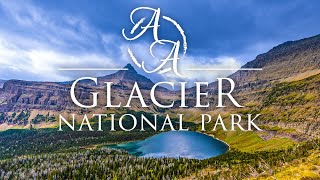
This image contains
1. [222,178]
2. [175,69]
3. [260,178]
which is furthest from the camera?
[222,178]

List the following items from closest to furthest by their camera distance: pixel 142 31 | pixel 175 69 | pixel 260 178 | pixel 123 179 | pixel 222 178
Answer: pixel 175 69, pixel 142 31, pixel 260 178, pixel 222 178, pixel 123 179

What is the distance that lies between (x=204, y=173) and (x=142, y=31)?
14131cm

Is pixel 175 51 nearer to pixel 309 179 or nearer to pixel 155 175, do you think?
pixel 309 179

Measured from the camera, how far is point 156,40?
8000cm

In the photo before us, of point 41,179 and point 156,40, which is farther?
point 41,179

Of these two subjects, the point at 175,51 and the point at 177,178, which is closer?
the point at 175,51

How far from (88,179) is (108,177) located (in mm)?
14922

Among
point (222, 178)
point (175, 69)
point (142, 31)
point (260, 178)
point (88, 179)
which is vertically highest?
point (142, 31)

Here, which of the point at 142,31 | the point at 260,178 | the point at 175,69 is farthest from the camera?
the point at 260,178

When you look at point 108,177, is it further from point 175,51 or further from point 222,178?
point 175,51

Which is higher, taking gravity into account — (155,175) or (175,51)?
(175,51)

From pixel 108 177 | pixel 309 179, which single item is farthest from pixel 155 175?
pixel 309 179

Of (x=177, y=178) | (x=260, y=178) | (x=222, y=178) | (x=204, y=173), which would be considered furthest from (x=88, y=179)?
(x=260, y=178)

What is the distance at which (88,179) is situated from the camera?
19925cm
